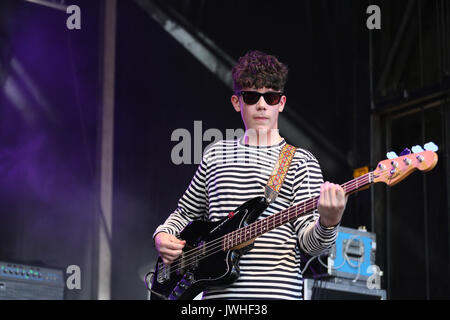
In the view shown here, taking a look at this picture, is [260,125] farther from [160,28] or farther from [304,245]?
[160,28]

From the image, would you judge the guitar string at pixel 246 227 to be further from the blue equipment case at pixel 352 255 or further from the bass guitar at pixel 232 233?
the blue equipment case at pixel 352 255

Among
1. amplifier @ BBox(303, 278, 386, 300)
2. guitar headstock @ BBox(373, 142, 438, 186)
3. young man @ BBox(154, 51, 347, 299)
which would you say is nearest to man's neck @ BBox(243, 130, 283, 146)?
young man @ BBox(154, 51, 347, 299)

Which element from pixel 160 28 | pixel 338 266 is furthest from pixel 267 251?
pixel 160 28

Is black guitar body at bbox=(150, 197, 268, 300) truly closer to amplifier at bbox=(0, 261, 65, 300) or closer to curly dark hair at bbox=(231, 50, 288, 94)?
curly dark hair at bbox=(231, 50, 288, 94)

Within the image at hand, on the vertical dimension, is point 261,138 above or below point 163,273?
above

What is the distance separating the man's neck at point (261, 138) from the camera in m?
2.72

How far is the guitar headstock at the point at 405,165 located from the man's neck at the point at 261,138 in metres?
0.44

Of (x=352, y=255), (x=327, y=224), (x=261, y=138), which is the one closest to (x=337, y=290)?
(x=352, y=255)

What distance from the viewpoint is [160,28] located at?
7.01 m

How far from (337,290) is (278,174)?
301 cm

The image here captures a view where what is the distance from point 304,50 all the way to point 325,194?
5192 millimetres

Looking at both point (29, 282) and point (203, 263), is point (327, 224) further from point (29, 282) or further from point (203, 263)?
point (29, 282)

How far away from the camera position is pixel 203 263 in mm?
2592

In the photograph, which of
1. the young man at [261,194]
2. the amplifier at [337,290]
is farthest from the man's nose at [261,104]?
the amplifier at [337,290]
